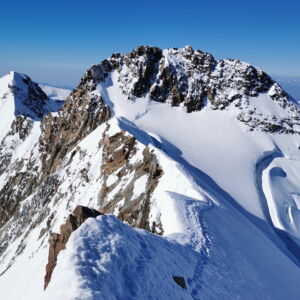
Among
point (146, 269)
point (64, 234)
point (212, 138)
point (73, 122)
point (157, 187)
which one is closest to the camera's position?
point (146, 269)

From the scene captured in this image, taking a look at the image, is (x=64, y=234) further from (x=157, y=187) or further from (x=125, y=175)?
(x=125, y=175)

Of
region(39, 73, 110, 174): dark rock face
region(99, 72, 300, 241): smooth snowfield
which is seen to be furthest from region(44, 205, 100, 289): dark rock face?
region(39, 73, 110, 174): dark rock face

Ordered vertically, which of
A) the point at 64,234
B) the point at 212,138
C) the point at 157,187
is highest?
the point at 212,138

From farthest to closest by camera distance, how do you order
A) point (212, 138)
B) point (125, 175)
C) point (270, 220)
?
1. point (212, 138)
2. point (270, 220)
3. point (125, 175)

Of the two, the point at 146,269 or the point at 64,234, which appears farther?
the point at 64,234

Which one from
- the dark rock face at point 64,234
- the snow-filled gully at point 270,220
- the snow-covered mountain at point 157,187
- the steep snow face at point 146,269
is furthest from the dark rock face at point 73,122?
the steep snow face at point 146,269

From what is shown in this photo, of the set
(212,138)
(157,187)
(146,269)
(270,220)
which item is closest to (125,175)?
(157,187)

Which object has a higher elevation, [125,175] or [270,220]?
[125,175]

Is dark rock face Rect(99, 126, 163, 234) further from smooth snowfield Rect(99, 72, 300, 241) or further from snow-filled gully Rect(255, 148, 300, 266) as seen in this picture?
snow-filled gully Rect(255, 148, 300, 266)

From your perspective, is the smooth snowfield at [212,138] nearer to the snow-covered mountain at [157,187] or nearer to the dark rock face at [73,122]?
the snow-covered mountain at [157,187]
